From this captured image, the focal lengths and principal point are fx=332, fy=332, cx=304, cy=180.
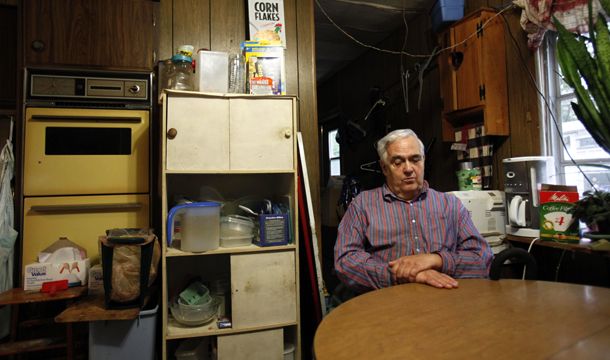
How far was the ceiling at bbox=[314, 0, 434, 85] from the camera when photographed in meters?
3.54

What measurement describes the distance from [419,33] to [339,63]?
2011 millimetres

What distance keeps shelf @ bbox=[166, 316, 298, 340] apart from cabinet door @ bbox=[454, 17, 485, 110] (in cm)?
215

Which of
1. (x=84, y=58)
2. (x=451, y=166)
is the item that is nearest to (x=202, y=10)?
(x=84, y=58)

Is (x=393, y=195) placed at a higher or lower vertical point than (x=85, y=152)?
lower

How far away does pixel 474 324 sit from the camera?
772 mm

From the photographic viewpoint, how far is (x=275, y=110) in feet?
5.91

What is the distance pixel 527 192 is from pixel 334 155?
4270 millimetres

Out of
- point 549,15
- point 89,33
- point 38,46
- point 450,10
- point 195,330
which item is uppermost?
point 450,10

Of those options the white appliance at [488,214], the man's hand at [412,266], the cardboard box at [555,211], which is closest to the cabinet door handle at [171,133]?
the man's hand at [412,266]

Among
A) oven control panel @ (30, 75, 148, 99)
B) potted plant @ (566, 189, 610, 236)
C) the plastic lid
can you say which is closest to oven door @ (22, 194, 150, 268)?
oven control panel @ (30, 75, 148, 99)

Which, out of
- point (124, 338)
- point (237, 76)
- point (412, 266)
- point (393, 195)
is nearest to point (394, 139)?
point (393, 195)

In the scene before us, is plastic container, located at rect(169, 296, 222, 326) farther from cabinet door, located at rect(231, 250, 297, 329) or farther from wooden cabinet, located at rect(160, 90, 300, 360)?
cabinet door, located at rect(231, 250, 297, 329)

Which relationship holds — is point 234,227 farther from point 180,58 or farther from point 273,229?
point 180,58

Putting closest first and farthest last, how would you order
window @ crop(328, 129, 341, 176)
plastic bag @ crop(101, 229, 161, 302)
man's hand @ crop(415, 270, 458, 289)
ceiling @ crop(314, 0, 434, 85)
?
man's hand @ crop(415, 270, 458, 289) → plastic bag @ crop(101, 229, 161, 302) → ceiling @ crop(314, 0, 434, 85) → window @ crop(328, 129, 341, 176)
